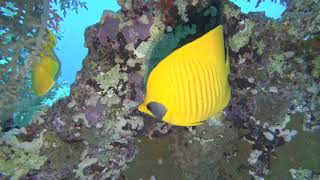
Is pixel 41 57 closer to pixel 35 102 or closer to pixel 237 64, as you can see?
pixel 35 102

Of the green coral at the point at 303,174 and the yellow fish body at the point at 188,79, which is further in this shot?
the green coral at the point at 303,174

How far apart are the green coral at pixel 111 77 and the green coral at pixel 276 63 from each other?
1.30 m

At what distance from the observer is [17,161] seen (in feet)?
9.32

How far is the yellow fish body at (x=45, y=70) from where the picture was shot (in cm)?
280

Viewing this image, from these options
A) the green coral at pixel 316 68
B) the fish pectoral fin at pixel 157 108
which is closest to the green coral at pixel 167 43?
the green coral at pixel 316 68

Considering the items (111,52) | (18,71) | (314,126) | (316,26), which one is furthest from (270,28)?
(18,71)

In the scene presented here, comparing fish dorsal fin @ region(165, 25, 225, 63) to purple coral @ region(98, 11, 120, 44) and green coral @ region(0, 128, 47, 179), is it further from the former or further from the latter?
green coral @ region(0, 128, 47, 179)

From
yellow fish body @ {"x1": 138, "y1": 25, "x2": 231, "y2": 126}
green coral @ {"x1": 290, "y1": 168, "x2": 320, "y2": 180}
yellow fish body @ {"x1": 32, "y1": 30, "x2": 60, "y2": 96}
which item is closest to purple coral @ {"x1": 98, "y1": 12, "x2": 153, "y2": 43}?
yellow fish body @ {"x1": 32, "y1": 30, "x2": 60, "y2": 96}

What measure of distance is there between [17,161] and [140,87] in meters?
1.23

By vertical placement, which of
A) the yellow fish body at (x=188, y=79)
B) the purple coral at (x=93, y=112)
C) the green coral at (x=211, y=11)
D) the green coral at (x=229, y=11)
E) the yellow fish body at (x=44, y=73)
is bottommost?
the yellow fish body at (x=188, y=79)

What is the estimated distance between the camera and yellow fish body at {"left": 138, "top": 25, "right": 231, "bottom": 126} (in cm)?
164

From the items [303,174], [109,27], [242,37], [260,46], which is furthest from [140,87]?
[303,174]

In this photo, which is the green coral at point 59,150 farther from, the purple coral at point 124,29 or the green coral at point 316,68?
the green coral at point 316,68

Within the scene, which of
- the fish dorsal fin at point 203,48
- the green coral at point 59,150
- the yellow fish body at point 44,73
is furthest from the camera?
the green coral at point 59,150
